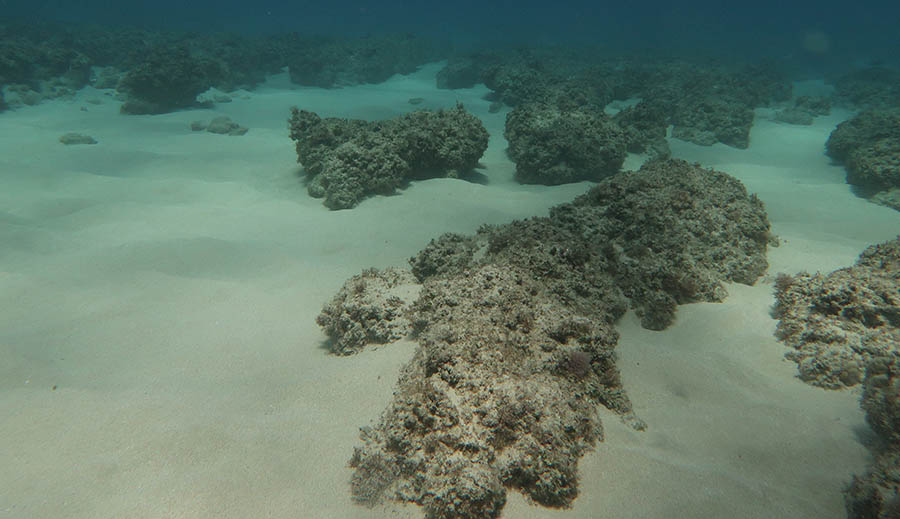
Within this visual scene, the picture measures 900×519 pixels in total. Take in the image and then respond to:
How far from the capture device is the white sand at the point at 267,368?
2.56 meters

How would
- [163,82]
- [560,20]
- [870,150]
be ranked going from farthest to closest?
[560,20] < [163,82] < [870,150]

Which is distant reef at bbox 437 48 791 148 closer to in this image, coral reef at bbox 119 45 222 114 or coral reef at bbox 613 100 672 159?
coral reef at bbox 613 100 672 159

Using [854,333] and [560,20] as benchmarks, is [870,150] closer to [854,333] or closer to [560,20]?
[854,333]

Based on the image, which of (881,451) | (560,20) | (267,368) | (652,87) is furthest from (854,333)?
(560,20)

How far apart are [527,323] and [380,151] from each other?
564 cm

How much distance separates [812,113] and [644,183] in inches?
647

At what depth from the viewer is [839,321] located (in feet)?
13.0

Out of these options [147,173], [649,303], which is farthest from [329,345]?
[147,173]

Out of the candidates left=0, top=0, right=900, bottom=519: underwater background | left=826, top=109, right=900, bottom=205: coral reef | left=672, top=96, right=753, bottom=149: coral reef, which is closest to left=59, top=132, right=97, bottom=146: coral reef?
left=0, top=0, right=900, bottom=519: underwater background

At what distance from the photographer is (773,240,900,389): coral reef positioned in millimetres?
3605

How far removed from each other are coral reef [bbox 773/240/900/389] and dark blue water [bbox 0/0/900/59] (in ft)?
118

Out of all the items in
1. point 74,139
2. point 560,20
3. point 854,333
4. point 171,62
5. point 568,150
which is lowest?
point 74,139

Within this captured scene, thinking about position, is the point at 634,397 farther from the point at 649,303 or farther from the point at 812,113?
the point at 812,113

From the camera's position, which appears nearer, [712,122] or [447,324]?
[447,324]
